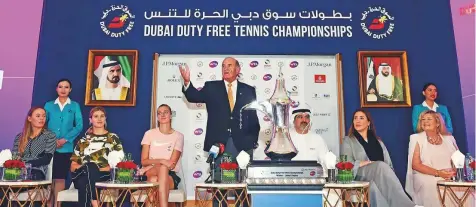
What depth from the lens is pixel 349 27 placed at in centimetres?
544

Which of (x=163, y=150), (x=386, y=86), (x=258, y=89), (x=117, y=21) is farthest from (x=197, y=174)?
(x=386, y=86)

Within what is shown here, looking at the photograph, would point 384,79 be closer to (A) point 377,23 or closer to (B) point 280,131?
(A) point 377,23

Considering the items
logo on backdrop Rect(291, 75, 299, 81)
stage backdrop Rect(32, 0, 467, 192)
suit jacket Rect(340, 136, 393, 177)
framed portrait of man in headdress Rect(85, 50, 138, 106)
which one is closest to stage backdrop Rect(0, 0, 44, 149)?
stage backdrop Rect(32, 0, 467, 192)

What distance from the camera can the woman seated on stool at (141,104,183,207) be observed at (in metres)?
4.29

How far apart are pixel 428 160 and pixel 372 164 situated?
31.3 inches

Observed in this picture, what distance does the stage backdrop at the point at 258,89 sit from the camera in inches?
200

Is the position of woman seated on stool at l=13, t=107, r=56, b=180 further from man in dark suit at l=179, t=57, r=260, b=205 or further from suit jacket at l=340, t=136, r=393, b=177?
suit jacket at l=340, t=136, r=393, b=177

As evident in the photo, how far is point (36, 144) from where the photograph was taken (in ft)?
14.2

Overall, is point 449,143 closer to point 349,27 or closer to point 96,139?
point 349,27

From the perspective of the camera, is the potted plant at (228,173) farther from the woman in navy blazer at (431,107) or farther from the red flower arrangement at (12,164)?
the woman in navy blazer at (431,107)

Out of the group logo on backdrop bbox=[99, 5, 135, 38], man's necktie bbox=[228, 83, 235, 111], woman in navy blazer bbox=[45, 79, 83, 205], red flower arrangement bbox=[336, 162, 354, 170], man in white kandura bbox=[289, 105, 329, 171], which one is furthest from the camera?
logo on backdrop bbox=[99, 5, 135, 38]

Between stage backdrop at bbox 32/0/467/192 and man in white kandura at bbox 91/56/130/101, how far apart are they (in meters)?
0.15

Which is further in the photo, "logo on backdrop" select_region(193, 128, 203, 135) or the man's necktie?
"logo on backdrop" select_region(193, 128, 203, 135)

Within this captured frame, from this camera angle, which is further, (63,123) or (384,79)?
(384,79)
